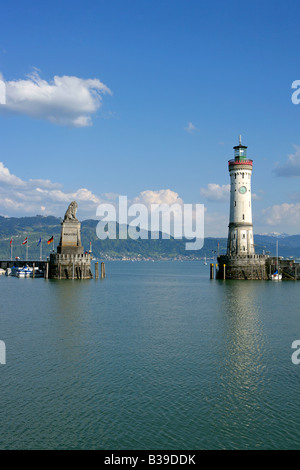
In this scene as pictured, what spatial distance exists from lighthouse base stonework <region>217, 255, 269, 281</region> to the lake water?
5492 cm

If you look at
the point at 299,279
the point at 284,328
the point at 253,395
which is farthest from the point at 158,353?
the point at 299,279

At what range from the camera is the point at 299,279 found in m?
121

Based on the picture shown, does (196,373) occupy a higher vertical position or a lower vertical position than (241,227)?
lower

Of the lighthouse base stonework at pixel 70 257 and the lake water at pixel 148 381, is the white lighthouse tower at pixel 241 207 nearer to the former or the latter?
the lighthouse base stonework at pixel 70 257

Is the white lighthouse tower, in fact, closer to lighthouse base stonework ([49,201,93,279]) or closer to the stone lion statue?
lighthouse base stonework ([49,201,93,279])

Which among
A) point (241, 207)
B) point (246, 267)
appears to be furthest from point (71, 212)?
point (246, 267)

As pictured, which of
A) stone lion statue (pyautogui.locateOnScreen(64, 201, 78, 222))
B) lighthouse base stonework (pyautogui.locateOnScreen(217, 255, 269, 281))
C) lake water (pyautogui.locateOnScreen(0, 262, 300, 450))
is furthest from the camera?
stone lion statue (pyautogui.locateOnScreen(64, 201, 78, 222))

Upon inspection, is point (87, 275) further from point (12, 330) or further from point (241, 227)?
point (12, 330)

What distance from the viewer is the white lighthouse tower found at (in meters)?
116

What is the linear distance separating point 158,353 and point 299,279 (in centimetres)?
9288

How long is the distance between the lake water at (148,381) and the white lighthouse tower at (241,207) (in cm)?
5644

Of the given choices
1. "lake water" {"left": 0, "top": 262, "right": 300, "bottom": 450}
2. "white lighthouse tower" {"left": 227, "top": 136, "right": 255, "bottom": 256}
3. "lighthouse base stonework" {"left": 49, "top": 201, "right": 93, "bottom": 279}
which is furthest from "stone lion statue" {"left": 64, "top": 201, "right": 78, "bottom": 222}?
"lake water" {"left": 0, "top": 262, "right": 300, "bottom": 450}

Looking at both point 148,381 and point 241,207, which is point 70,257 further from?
point 148,381
